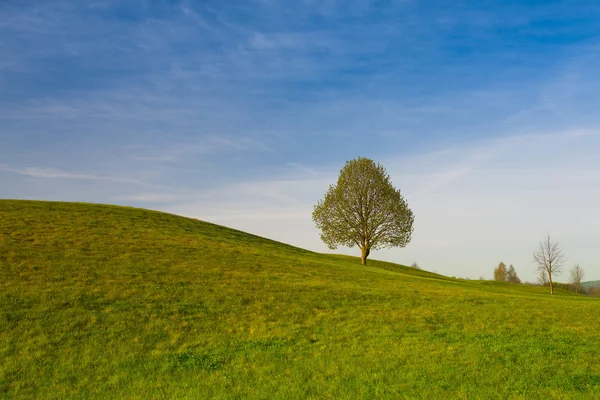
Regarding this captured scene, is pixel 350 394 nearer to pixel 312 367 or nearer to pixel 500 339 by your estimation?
pixel 312 367

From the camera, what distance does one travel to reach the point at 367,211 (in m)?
71.3

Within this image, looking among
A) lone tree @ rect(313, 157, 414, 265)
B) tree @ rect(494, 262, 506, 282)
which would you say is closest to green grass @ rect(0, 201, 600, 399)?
lone tree @ rect(313, 157, 414, 265)

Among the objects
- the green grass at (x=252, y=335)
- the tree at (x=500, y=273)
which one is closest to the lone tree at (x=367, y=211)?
the green grass at (x=252, y=335)

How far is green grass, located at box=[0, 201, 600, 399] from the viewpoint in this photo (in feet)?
48.6

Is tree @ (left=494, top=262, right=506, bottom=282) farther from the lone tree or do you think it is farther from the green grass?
the green grass

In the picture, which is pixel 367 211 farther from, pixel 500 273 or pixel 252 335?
pixel 500 273

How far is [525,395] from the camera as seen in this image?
12.9 m

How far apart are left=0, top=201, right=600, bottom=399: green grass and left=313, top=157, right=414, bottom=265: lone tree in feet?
105

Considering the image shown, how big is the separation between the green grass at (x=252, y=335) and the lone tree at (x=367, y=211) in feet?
105

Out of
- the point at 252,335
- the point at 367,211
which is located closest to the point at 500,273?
the point at 367,211

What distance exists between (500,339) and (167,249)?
31.1m

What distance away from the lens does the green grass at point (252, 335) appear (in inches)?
583

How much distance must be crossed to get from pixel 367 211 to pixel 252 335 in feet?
170

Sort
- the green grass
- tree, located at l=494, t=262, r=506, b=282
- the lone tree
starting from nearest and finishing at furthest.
→ the green grass
the lone tree
tree, located at l=494, t=262, r=506, b=282
